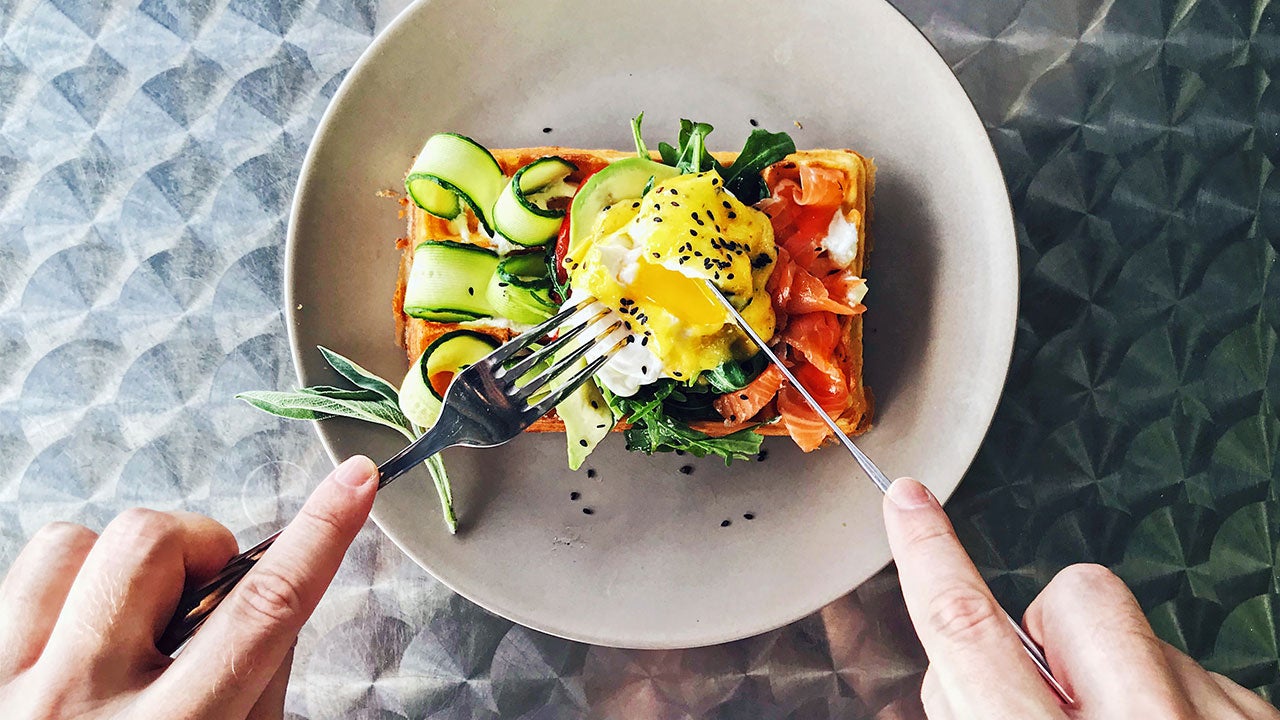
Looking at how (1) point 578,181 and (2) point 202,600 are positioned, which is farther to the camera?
(1) point 578,181

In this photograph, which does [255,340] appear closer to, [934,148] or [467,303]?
[467,303]

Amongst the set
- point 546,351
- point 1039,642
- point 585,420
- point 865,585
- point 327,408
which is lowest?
point 865,585

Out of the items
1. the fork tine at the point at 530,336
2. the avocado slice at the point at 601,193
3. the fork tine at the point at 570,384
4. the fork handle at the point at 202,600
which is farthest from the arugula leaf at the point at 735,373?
the fork handle at the point at 202,600

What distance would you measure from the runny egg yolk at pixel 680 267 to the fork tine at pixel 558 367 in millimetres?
89

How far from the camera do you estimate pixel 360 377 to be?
9.55 feet

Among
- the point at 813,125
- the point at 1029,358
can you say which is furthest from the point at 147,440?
the point at 1029,358

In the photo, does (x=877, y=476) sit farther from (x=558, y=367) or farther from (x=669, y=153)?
(x=669, y=153)

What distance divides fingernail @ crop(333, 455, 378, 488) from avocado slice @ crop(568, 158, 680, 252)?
3.00 feet

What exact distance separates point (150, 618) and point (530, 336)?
3.74 feet

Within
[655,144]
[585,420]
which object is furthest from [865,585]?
[655,144]

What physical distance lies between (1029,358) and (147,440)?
11.5 ft

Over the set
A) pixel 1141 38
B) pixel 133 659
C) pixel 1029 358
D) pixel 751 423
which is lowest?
pixel 1029 358

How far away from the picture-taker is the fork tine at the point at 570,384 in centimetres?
242

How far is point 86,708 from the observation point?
188 centimetres
